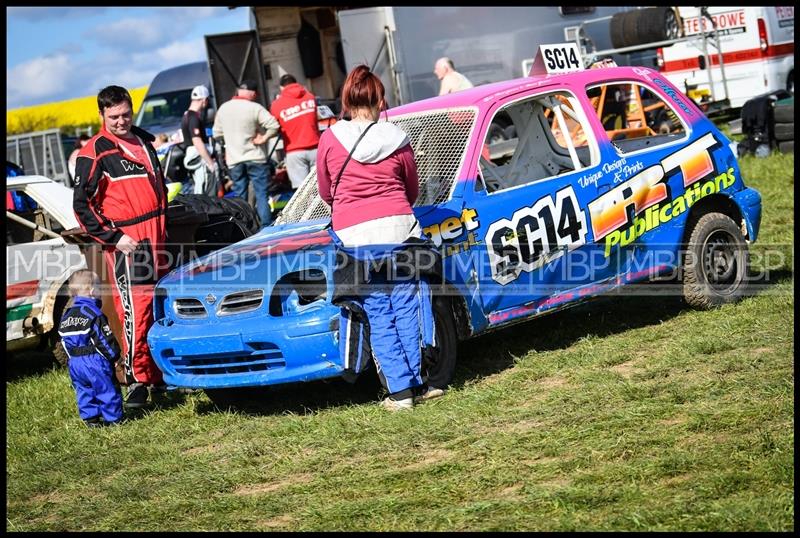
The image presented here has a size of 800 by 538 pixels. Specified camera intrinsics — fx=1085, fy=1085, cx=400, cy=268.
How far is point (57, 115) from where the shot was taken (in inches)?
1950

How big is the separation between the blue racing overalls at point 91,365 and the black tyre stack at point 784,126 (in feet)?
37.5

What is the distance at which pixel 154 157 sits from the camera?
7246mm

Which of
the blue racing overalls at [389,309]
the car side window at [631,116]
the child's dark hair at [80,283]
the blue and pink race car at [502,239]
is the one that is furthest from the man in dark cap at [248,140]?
the blue racing overalls at [389,309]

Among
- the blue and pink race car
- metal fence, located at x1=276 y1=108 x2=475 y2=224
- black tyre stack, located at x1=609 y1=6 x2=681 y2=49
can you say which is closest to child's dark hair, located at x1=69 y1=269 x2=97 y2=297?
the blue and pink race car

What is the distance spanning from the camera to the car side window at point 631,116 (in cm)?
788

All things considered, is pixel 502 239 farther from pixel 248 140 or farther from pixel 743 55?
pixel 743 55

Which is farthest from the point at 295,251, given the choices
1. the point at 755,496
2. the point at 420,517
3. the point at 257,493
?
the point at 755,496

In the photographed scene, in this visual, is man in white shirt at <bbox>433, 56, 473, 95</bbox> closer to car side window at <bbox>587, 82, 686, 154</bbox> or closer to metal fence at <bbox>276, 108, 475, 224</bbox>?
car side window at <bbox>587, 82, 686, 154</bbox>

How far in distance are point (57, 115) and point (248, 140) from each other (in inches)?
1578

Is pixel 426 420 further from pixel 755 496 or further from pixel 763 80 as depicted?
pixel 763 80

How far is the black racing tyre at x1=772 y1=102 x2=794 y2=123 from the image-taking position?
15.2 metres

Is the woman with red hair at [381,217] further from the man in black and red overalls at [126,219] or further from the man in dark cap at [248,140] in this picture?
the man in dark cap at [248,140]

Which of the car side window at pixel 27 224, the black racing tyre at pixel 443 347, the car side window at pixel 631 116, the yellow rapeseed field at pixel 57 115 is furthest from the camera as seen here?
the yellow rapeseed field at pixel 57 115

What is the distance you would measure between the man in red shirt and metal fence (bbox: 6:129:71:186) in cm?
886
